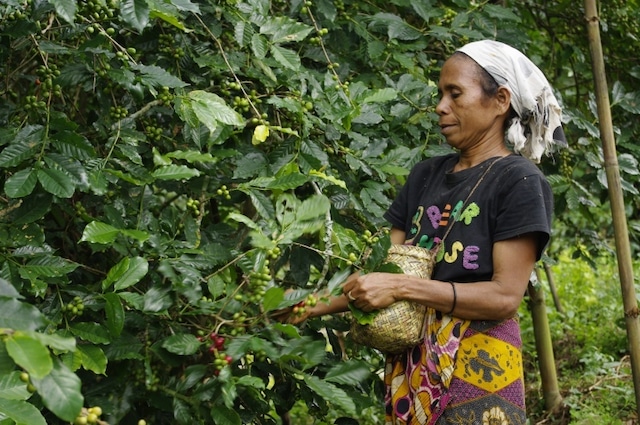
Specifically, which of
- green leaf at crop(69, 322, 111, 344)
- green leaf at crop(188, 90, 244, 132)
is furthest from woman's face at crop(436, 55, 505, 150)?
green leaf at crop(69, 322, 111, 344)

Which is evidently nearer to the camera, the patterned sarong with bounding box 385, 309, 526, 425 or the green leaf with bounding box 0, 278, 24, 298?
the green leaf with bounding box 0, 278, 24, 298

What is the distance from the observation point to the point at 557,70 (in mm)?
4207

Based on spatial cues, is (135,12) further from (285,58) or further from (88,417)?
(88,417)

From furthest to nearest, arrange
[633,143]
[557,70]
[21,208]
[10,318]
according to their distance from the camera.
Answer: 1. [557,70]
2. [633,143]
3. [21,208]
4. [10,318]

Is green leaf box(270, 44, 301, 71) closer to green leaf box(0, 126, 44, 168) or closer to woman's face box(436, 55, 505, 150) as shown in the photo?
woman's face box(436, 55, 505, 150)

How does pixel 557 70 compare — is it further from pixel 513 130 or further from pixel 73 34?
pixel 73 34

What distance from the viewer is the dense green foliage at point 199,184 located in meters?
2.03

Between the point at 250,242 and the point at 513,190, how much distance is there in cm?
65

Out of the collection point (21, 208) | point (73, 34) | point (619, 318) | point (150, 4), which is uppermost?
point (150, 4)

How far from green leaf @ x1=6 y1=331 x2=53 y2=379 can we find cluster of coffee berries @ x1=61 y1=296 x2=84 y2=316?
32.9 inches

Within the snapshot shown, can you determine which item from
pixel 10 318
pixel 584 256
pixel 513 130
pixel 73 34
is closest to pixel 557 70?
pixel 584 256

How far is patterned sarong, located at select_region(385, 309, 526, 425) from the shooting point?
211cm

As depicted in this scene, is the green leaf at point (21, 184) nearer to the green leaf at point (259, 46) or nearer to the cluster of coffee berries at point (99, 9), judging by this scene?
the cluster of coffee berries at point (99, 9)

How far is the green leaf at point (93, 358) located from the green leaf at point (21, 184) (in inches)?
15.9
